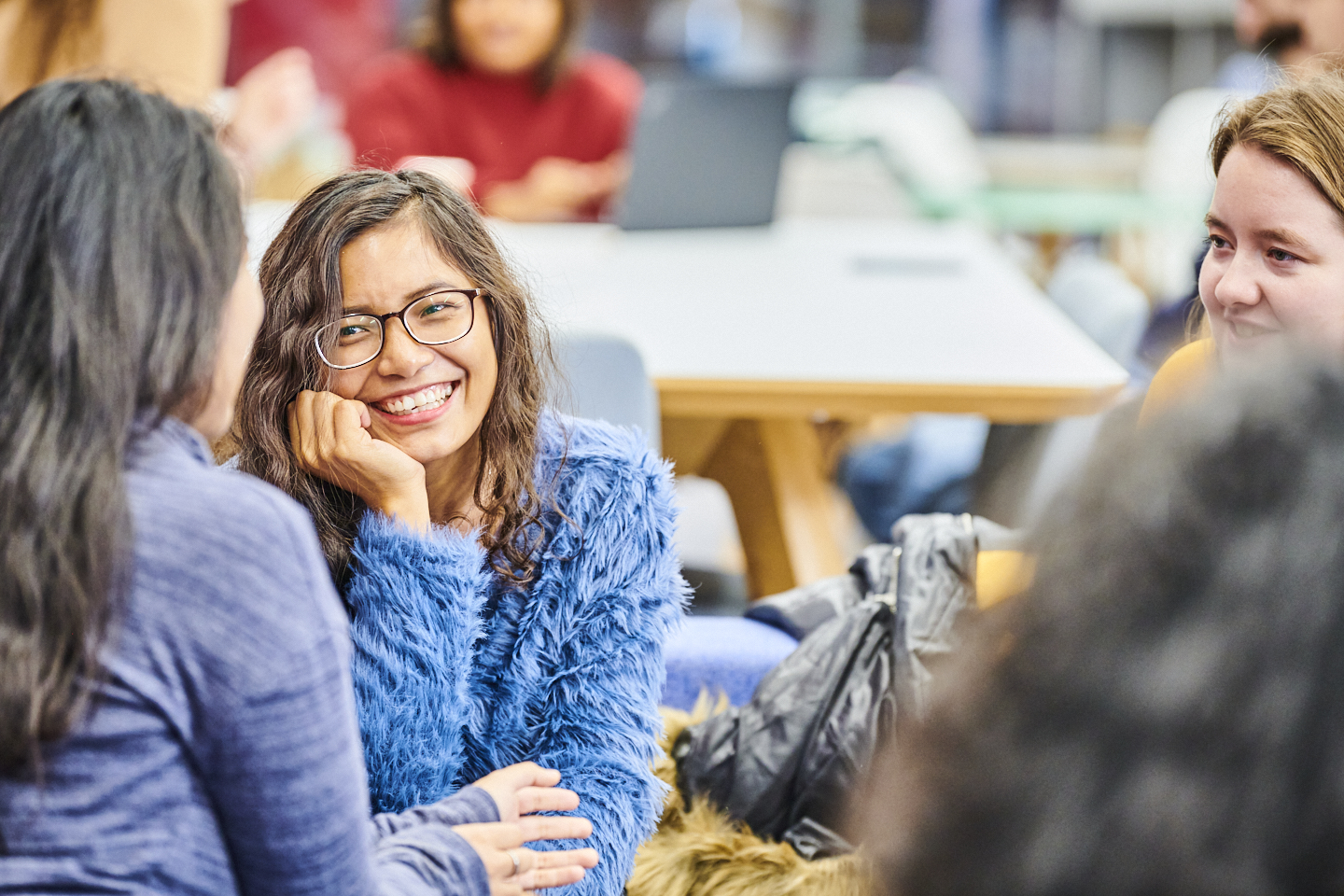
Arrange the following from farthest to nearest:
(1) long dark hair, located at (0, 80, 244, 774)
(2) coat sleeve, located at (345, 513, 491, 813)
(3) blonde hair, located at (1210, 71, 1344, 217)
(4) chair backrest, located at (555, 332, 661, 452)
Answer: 1. (4) chair backrest, located at (555, 332, 661, 452)
2. (3) blonde hair, located at (1210, 71, 1344, 217)
3. (2) coat sleeve, located at (345, 513, 491, 813)
4. (1) long dark hair, located at (0, 80, 244, 774)

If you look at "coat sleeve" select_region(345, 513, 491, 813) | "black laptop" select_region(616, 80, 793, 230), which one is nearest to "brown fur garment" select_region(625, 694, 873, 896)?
"coat sleeve" select_region(345, 513, 491, 813)

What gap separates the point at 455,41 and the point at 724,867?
2428 mm

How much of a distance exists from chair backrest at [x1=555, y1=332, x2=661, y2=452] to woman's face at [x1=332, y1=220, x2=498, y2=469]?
1.12ft

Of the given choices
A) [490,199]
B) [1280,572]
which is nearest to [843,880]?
[1280,572]

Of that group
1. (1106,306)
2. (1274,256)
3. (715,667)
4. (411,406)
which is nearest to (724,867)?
(715,667)

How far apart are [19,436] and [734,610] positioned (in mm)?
2087

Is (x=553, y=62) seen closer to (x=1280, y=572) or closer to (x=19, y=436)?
(x=19, y=436)

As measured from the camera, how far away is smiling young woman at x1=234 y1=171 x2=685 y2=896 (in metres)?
1.01

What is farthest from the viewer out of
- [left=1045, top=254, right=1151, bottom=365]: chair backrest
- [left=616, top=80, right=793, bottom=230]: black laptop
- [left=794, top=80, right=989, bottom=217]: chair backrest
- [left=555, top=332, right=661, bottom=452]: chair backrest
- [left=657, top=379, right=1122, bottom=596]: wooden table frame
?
[left=794, top=80, right=989, bottom=217]: chair backrest

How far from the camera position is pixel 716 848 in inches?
47.6

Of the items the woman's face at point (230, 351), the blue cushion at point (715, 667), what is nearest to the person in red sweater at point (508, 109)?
the blue cushion at point (715, 667)

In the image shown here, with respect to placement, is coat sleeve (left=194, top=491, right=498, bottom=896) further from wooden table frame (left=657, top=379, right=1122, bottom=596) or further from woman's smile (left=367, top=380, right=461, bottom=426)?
wooden table frame (left=657, top=379, right=1122, bottom=596)

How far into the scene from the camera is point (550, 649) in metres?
1.09

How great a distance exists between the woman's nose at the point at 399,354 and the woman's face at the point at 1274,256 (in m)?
0.72
